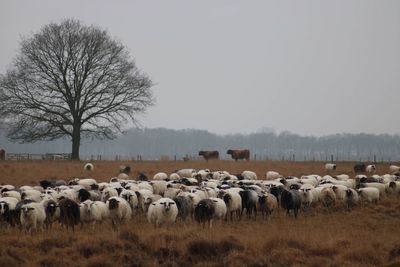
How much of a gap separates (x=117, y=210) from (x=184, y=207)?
2.73 metres

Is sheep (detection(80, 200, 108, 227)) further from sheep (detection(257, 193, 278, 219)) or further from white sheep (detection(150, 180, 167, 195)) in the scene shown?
sheep (detection(257, 193, 278, 219))

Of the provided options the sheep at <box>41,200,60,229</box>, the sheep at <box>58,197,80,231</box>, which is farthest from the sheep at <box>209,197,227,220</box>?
the sheep at <box>41,200,60,229</box>

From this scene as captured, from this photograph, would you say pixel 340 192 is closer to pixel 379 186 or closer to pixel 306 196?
pixel 306 196

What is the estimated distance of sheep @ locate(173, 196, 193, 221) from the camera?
1967cm

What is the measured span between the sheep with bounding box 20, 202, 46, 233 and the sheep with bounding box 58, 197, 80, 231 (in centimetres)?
86

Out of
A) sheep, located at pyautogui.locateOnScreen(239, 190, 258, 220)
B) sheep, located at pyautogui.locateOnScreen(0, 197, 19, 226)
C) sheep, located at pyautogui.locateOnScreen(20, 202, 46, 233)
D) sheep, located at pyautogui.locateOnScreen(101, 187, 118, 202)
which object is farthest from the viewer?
sheep, located at pyautogui.locateOnScreen(239, 190, 258, 220)

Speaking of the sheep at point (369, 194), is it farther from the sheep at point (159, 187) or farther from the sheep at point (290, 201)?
the sheep at point (159, 187)

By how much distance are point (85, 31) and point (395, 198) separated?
3514 centimetres

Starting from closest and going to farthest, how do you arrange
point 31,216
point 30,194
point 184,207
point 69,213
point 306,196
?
point 31,216, point 69,213, point 184,207, point 30,194, point 306,196

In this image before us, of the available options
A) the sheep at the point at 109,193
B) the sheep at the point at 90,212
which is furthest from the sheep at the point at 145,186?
the sheep at the point at 90,212

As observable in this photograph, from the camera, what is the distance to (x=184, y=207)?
19.7 metres

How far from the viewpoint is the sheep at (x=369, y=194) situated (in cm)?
2550

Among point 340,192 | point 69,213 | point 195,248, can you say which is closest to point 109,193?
point 69,213

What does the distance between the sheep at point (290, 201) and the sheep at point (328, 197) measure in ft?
7.65
